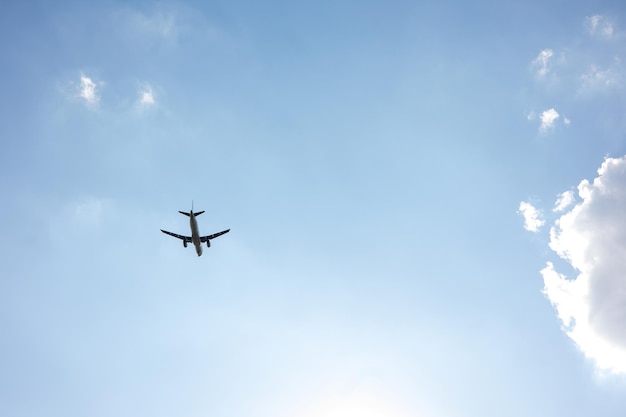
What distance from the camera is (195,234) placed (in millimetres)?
154500

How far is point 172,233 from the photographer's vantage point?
531 ft

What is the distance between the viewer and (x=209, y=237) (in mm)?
164000

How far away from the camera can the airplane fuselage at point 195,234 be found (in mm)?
152000

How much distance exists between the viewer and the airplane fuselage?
15200 cm

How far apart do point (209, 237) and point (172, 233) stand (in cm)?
1152
